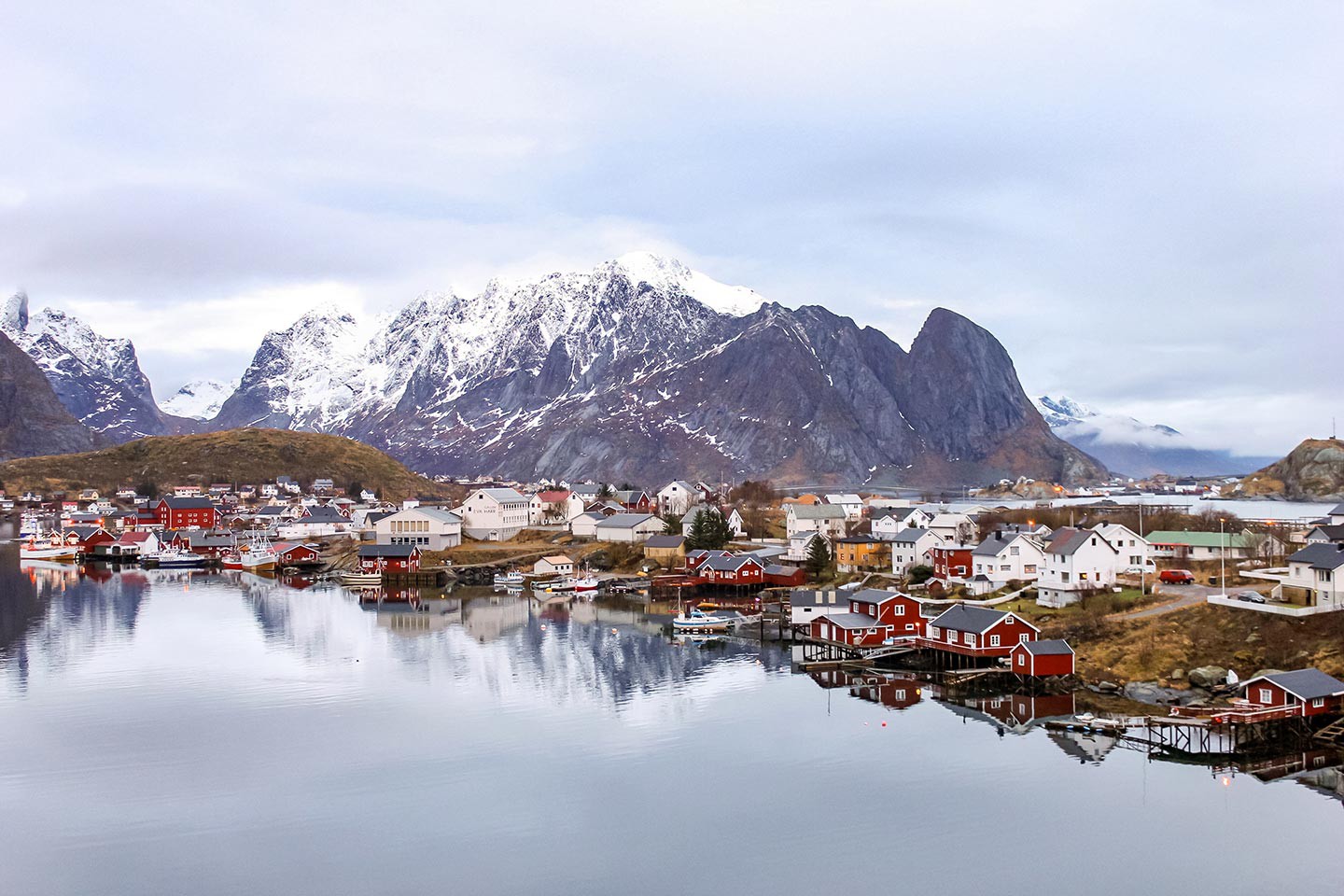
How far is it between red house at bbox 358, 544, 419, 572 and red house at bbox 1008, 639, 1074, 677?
56.3m

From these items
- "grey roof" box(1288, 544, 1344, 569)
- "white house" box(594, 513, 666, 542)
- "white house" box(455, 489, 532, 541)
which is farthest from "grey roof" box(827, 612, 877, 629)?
"white house" box(455, 489, 532, 541)

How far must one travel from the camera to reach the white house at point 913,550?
65562mm

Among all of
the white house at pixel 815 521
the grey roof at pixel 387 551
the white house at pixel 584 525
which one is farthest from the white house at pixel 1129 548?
the grey roof at pixel 387 551

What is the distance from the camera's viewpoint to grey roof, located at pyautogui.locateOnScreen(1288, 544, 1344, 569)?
132ft

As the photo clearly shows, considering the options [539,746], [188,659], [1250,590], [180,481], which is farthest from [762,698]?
[180,481]

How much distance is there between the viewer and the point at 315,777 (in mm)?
31156

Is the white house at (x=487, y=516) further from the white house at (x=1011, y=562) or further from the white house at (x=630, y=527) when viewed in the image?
the white house at (x=1011, y=562)

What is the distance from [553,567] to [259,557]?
103ft

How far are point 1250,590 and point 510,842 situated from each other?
3486cm

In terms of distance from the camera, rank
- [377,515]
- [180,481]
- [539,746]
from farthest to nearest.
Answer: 1. [180,481]
2. [377,515]
3. [539,746]

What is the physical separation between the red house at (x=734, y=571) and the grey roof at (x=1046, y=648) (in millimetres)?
32790

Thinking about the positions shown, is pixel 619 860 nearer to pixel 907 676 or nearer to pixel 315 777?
pixel 315 777

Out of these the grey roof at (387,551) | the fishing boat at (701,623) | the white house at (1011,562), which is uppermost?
the white house at (1011,562)

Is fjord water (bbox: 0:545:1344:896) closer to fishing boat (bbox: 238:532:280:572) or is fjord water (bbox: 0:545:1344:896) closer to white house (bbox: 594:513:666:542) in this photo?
white house (bbox: 594:513:666:542)
